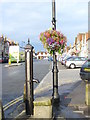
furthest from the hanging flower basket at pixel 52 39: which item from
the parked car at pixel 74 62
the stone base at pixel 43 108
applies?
the parked car at pixel 74 62

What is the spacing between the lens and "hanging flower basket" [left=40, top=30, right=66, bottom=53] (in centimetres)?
624

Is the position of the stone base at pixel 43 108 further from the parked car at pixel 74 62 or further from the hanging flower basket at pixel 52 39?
the parked car at pixel 74 62

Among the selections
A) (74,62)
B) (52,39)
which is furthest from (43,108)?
(74,62)

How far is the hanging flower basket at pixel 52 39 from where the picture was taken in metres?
6.24

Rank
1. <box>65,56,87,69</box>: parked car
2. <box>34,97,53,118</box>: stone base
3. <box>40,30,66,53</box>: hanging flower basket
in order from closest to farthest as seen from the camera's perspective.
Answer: <box>34,97,53,118</box>: stone base → <box>40,30,66,53</box>: hanging flower basket → <box>65,56,87,69</box>: parked car

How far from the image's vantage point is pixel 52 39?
6.23 m

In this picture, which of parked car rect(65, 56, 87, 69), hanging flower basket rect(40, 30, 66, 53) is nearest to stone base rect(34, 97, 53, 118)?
hanging flower basket rect(40, 30, 66, 53)

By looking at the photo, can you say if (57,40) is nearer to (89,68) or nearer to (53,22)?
(53,22)

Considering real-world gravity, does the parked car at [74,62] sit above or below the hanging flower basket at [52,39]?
below

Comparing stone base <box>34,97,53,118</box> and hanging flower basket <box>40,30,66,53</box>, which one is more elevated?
hanging flower basket <box>40,30,66,53</box>

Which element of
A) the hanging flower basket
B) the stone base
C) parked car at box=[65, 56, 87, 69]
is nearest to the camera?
the stone base

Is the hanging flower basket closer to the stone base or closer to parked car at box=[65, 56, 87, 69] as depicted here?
the stone base

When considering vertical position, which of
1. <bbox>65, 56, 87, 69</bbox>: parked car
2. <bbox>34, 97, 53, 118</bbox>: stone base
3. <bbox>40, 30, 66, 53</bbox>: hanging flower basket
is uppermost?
<bbox>40, 30, 66, 53</bbox>: hanging flower basket

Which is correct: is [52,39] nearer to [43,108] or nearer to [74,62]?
[43,108]
